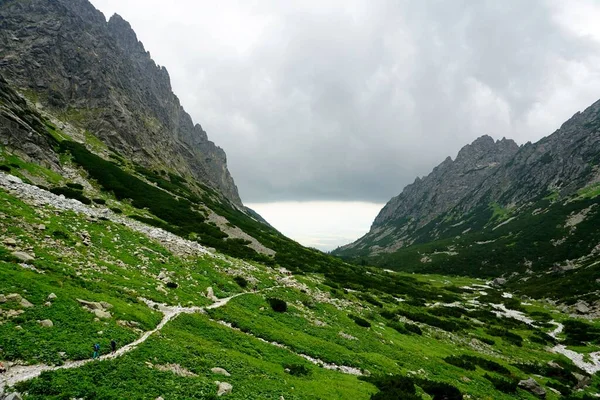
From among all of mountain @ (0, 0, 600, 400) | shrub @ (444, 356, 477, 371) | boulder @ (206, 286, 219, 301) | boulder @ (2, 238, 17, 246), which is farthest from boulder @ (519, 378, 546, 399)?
boulder @ (2, 238, 17, 246)

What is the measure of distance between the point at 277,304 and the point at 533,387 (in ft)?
77.8

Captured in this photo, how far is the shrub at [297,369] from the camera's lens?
66.0 feet

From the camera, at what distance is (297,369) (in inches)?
806

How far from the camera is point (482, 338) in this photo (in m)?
45.7

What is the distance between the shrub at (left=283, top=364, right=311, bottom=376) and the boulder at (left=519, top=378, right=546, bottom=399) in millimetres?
21672

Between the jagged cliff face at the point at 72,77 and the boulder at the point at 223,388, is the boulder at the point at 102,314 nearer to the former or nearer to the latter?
the boulder at the point at 223,388

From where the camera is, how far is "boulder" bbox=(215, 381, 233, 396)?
49.8ft

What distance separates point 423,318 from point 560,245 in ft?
461

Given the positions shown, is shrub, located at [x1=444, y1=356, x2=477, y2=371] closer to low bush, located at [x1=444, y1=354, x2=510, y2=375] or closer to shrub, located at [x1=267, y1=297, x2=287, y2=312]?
low bush, located at [x1=444, y1=354, x2=510, y2=375]

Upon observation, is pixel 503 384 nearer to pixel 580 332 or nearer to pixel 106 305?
pixel 106 305

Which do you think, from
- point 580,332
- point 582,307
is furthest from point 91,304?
point 582,307

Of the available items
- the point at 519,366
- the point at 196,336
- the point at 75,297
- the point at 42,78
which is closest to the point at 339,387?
the point at 196,336

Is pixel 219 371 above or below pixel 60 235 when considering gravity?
below

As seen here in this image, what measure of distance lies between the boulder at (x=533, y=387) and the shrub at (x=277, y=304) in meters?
22.0
